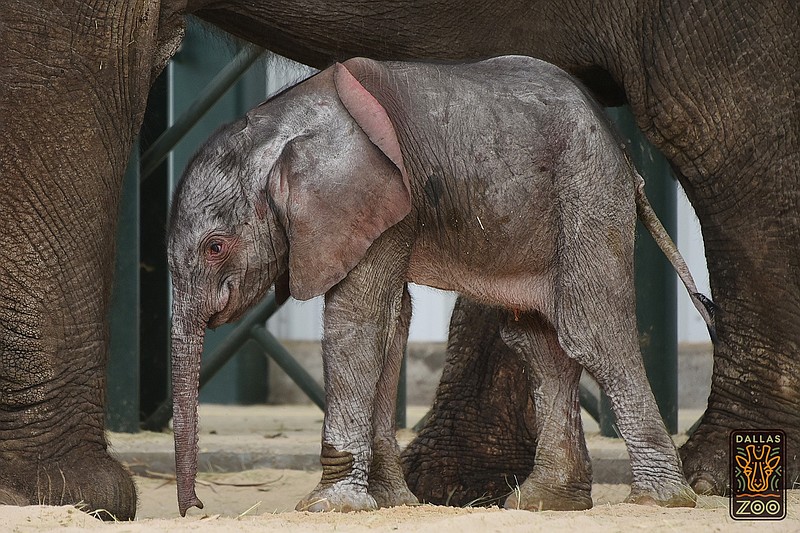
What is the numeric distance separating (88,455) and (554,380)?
135 cm

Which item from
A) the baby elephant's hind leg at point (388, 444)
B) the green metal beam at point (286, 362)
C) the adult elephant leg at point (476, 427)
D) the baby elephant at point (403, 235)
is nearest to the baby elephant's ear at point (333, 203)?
the baby elephant at point (403, 235)

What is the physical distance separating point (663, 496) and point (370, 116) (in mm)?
1308

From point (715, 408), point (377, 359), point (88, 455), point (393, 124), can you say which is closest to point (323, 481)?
point (377, 359)

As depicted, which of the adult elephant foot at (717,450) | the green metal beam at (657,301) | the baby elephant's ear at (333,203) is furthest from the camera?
the green metal beam at (657,301)

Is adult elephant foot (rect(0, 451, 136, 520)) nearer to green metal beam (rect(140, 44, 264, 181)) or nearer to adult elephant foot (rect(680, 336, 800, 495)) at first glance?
adult elephant foot (rect(680, 336, 800, 495))

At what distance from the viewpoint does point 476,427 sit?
559 cm

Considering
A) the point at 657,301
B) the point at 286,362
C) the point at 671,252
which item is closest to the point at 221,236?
the point at 671,252

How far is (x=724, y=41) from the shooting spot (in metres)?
5.19

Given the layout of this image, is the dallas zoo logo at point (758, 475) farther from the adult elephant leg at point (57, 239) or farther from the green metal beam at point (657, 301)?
the green metal beam at point (657, 301)

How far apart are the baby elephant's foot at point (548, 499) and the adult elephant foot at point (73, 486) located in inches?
42.4

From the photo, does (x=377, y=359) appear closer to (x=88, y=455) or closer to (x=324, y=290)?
(x=324, y=290)

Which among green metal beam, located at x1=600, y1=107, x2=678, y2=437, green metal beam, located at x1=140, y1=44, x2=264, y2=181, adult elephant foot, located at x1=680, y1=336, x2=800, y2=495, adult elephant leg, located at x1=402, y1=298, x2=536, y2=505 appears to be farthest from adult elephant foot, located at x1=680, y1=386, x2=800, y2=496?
green metal beam, located at x1=140, y1=44, x2=264, y2=181

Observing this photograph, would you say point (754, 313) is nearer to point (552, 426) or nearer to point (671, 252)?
point (671, 252)

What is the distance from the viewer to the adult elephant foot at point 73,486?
4328 millimetres
